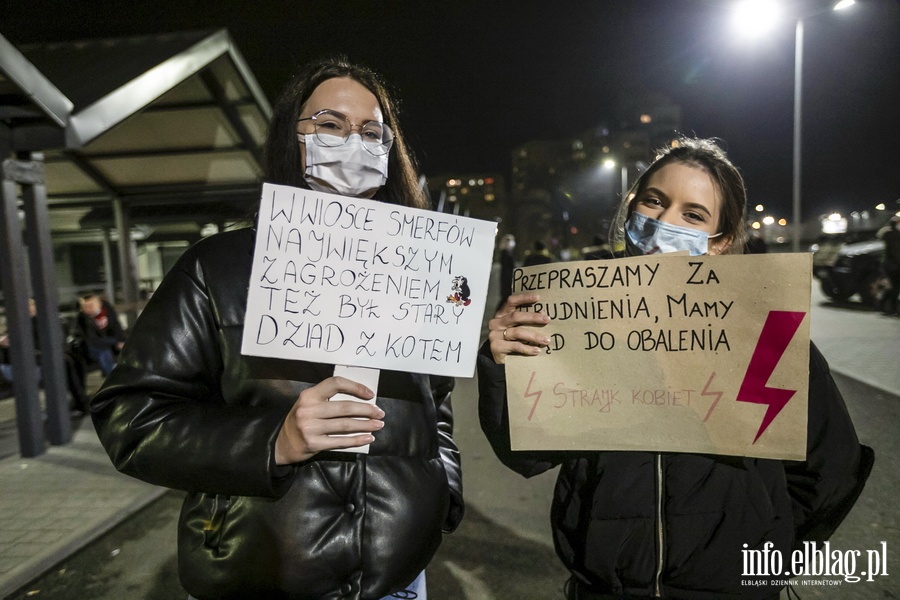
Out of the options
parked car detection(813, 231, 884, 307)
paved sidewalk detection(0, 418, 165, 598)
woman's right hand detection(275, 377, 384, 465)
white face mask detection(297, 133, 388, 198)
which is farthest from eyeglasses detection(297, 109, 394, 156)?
parked car detection(813, 231, 884, 307)

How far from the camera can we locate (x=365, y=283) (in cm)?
132

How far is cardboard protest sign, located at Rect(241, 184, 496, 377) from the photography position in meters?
1.24

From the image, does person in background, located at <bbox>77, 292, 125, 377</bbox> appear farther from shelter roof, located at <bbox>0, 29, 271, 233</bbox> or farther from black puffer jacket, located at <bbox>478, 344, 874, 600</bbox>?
black puffer jacket, located at <bbox>478, 344, 874, 600</bbox>

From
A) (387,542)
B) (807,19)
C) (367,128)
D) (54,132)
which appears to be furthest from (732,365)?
(807,19)

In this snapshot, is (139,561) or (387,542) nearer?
(387,542)

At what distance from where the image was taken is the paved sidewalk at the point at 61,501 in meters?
3.51

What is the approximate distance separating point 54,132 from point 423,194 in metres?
5.12

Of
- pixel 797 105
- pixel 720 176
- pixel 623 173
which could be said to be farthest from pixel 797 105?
pixel 720 176

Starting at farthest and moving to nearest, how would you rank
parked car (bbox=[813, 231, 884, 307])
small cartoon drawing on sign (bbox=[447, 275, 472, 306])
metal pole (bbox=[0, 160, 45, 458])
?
parked car (bbox=[813, 231, 884, 307])
metal pole (bbox=[0, 160, 45, 458])
small cartoon drawing on sign (bbox=[447, 275, 472, 306])

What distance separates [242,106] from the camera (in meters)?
9.16

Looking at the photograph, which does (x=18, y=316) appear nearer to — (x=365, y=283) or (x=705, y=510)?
(x=365, y=283)

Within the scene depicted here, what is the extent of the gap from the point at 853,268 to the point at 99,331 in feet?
56.2

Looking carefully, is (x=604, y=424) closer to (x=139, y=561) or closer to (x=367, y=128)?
(x=367, y=128)

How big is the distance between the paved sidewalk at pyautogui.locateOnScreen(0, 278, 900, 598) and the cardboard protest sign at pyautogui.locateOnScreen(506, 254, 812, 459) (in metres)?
2.78
